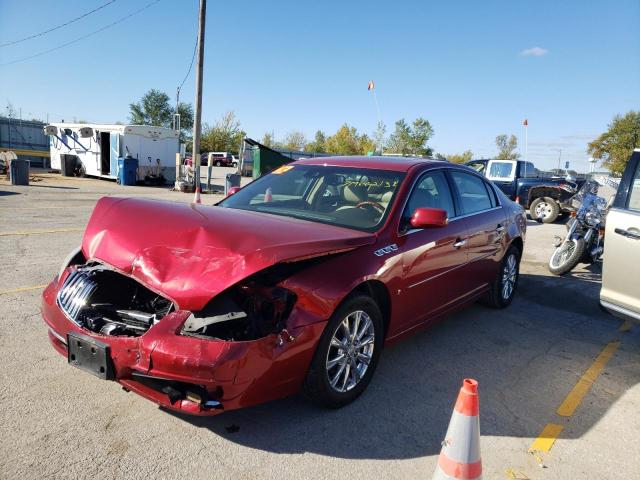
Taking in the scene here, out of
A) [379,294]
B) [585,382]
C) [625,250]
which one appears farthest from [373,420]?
[625,250]

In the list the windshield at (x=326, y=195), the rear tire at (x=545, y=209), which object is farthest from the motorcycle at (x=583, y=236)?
the rear tire at (x=545, y=209)

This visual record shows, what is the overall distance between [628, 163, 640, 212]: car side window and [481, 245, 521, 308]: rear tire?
4.95 feet

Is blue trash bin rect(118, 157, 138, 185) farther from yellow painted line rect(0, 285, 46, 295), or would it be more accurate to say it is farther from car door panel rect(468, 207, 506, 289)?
car door panel rect(468, 207, 506, 289)

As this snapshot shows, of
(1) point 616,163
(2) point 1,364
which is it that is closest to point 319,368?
(2) point 1,364

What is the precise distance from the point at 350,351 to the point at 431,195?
5.52 ft

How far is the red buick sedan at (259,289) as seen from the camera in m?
2.58

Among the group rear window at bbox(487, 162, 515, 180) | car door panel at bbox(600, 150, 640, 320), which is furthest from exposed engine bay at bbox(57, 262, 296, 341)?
rear window at bbox(487, 162, 515, 180)

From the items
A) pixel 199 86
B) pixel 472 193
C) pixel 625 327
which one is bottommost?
pixel 625 327

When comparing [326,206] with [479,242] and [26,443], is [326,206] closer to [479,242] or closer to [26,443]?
[479,242]

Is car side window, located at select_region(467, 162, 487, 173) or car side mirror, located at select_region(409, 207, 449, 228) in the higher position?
car side window, located at select_region(467, 162, 487, 173)

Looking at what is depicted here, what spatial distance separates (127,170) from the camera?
20578 mm

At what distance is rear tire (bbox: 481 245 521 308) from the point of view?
5.49 m

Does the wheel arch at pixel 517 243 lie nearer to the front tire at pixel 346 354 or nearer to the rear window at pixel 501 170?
the front tire at pixel 346 354

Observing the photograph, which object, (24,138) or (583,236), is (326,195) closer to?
(583,236)
